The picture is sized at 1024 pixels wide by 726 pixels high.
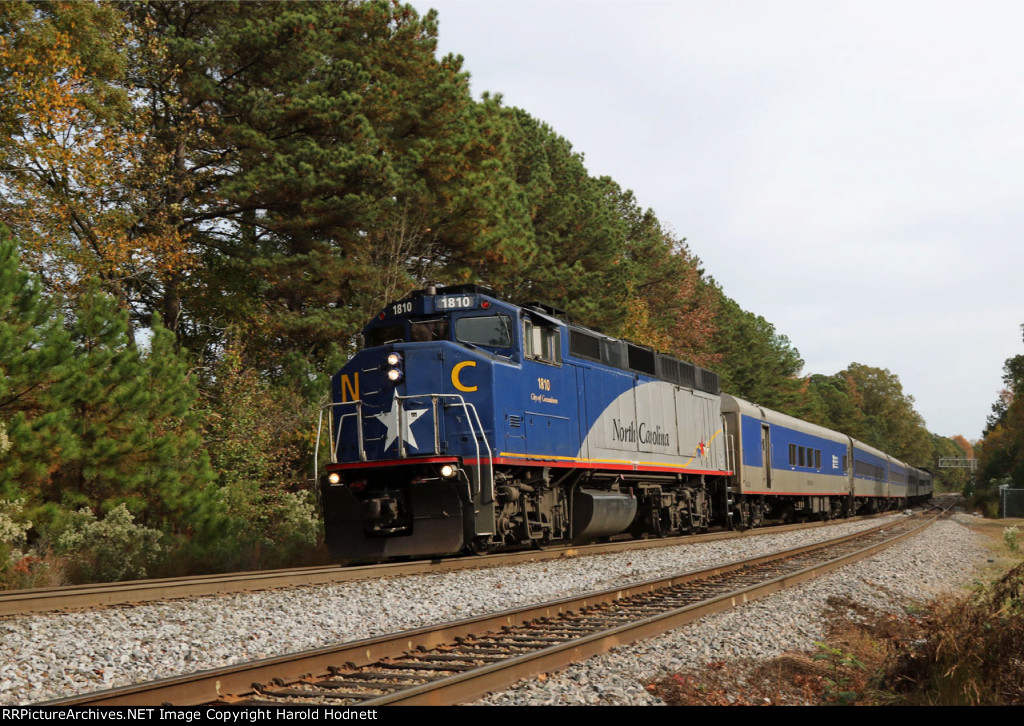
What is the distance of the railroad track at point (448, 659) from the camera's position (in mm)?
5453

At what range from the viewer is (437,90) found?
24969 mm

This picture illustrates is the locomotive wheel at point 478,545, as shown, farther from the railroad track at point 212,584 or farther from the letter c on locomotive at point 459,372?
the letter c on locomotive at point 459,372

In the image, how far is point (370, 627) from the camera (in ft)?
27.1

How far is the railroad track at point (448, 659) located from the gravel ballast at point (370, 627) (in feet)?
0.71

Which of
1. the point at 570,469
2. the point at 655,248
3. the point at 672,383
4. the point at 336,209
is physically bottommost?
the point at 570,469

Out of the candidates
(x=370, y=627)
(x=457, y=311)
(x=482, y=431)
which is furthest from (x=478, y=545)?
(x=370, y=627)

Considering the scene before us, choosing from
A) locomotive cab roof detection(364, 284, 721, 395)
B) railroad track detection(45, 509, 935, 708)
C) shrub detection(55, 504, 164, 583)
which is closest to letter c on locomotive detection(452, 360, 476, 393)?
locomotive cab roof detection(364, 284, 721, 395)

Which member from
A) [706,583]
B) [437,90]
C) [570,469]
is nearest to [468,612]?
[706,583]

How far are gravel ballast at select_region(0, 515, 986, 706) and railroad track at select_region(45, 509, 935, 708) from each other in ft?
0.71

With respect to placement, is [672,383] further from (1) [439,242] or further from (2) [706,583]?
(1) [439,242]

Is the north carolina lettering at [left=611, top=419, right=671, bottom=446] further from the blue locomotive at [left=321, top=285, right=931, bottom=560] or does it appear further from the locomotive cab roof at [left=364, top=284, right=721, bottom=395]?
the locomotive cab roof at [left=364, top=284, right=721, bottom=395]

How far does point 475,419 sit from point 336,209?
37.1 feet

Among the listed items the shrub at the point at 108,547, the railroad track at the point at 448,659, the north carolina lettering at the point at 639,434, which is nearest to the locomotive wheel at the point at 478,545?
the north carolina lettering at the point at 639,434

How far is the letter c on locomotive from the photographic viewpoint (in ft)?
41.7
